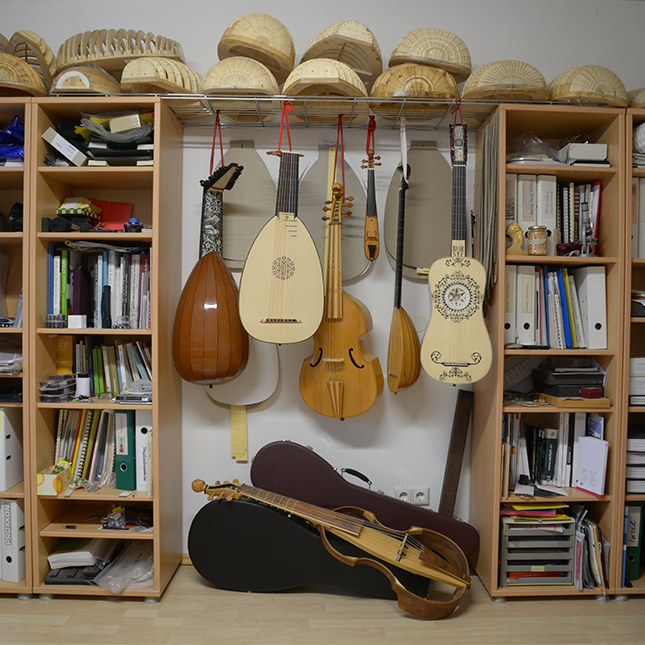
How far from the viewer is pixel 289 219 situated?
1.78 m

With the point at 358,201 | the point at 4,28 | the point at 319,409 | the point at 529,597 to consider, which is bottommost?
the point at 529,597

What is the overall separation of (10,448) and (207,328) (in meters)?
0.95

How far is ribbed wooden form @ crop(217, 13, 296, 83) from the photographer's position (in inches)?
71.8

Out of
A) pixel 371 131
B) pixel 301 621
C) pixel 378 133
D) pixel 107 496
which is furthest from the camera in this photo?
pixel 378 133

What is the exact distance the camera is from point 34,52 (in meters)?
1.86

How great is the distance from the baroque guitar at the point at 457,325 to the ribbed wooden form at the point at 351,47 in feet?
2.84

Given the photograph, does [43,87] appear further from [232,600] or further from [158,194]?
[232,600]

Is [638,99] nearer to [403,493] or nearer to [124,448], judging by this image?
[403,493]

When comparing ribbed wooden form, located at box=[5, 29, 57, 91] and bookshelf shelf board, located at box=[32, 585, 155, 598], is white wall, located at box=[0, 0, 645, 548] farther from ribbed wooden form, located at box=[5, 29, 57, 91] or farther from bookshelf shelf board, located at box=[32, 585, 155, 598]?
bookshelf shelf board, located at box=[32, 585, 155, 598]

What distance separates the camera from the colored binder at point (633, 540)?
1887 millimetres

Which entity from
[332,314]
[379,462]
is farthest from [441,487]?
[332,314]

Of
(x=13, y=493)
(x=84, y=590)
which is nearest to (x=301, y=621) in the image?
(x=84, y=590)

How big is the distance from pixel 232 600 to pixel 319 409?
83 centimetres

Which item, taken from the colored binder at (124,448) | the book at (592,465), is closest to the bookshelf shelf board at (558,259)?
the book at (592,465)
